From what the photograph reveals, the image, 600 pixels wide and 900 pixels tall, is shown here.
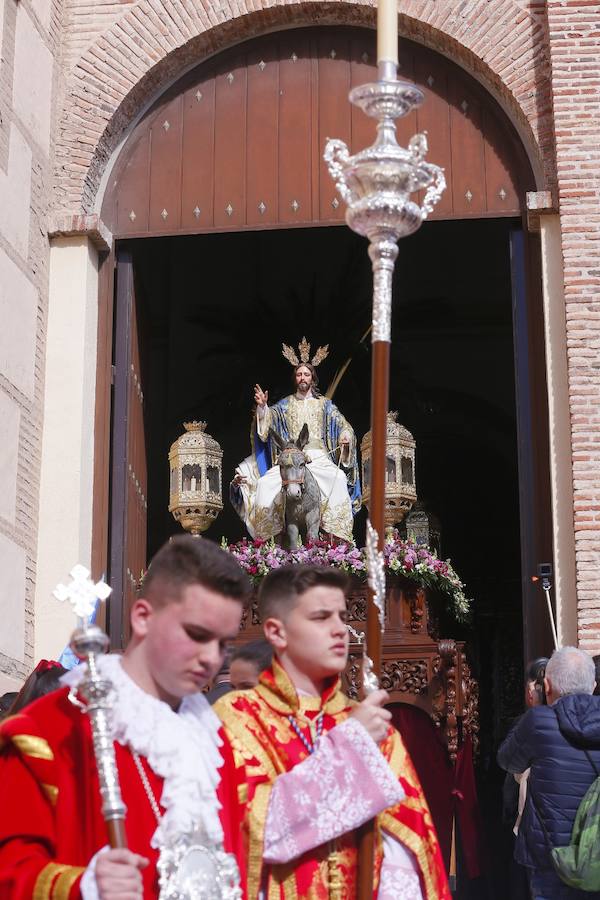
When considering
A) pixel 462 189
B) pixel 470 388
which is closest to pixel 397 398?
pixel 470 388

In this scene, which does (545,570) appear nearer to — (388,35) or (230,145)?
(230,145)

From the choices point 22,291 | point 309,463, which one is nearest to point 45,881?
point 22,291

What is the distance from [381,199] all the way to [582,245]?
6410 millimetres

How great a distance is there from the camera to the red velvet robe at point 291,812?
13.7 feet

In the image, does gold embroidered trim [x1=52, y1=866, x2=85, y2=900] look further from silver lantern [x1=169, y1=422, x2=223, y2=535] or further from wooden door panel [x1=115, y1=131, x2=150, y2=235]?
silver lantern [x1=169, y1=422, x2=223, y2=535]

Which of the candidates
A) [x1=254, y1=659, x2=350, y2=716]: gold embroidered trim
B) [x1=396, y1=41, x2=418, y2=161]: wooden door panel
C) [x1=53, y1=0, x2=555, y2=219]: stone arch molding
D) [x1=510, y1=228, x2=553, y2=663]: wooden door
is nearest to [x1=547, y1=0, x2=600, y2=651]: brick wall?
[x1=53, y1=0, x2=555, y2=219]: stone arch molding

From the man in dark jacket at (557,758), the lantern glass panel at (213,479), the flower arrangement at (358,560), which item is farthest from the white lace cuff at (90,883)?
the lantern glass panel at (213,479)

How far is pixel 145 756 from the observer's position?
3.45 metres

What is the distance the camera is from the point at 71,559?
418 inches

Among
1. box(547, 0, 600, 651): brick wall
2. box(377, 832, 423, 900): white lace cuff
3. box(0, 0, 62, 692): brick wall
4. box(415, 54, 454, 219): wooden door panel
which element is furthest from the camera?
box(415, 54, 454, 219): wooden door panel

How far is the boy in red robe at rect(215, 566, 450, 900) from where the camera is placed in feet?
13.4

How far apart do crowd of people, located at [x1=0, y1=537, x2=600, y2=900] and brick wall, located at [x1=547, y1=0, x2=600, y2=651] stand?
415cm

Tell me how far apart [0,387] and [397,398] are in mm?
7220

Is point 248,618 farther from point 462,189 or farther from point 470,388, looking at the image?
point 470,388
